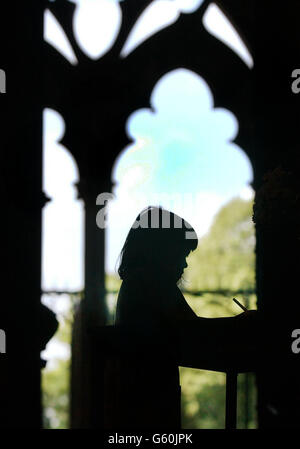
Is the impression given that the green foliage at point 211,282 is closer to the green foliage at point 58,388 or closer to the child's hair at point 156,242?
the green foliage at point 58,388

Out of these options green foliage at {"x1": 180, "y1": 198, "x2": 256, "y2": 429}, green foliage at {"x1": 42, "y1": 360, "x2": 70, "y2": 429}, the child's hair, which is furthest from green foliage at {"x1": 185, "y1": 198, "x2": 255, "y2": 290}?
the child's hair

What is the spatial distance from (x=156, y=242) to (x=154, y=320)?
27cm

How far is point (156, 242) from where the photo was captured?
1924 millimetres

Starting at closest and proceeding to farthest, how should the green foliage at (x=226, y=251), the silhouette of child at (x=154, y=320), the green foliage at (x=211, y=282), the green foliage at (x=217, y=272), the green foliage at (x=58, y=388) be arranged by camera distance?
1. the silhouette of child at (x=154, y=320)
2. the green foliage at (x=217, y=272)
3. the green foliage at (x=211, y=282)
4. the green foliage at (x=226, y=251)
5. the green foliage at (x=58, y=388)

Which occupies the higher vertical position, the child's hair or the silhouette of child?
the child's hair

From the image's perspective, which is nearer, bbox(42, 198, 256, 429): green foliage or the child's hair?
the child's hair

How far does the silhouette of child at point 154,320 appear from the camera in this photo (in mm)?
1842

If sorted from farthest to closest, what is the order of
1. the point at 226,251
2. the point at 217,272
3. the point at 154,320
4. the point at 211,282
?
the point at 226,251
the point at 211,282
the point at 217,272
the point at 154,320

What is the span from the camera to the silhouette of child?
6.04ft

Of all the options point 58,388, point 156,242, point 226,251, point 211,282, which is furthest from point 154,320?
point 58,388

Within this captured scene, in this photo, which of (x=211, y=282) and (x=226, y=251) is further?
(x=226, y=251)

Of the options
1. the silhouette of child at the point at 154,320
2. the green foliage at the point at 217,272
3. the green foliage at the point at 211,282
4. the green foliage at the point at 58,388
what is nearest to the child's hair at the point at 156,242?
the silhouette of child at the point at 154,320

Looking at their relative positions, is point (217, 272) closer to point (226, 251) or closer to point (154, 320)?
point (226, 251)

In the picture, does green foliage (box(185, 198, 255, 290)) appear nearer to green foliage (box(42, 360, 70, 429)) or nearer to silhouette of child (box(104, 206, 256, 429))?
green foliage (box(42, 360, 70, 429))
